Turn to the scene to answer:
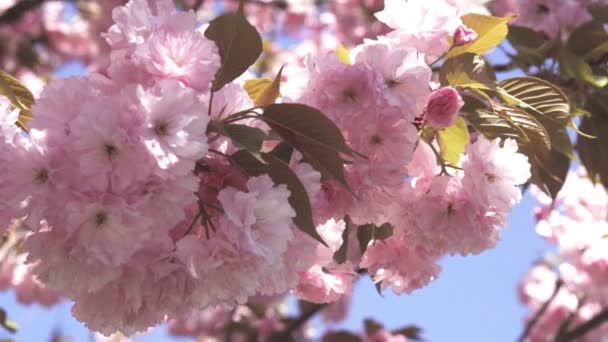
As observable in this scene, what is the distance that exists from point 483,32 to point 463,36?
0.22 ft

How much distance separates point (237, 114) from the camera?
1.11 meters

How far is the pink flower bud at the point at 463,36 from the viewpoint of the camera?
1266mm

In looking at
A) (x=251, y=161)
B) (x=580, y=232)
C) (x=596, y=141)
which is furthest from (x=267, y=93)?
(x=580, y=232)

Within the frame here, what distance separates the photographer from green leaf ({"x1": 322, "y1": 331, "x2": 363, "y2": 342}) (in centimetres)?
316

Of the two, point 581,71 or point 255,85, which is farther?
point 581,71

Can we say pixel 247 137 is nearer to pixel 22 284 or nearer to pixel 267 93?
pixel 267 93

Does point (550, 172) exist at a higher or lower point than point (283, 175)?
lower

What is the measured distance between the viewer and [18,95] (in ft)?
4.08

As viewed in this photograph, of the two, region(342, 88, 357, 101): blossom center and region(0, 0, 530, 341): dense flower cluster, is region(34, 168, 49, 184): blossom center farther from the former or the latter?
region(342, 88, 357, 101): blossom center

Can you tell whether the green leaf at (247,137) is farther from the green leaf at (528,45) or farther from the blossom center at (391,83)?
the green leaf at (528,45)

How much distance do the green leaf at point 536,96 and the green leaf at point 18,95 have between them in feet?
2.47

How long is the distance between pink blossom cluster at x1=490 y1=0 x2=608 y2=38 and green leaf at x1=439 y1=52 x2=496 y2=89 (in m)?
0.71

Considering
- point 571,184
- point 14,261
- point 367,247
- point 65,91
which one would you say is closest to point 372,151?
point 367,247

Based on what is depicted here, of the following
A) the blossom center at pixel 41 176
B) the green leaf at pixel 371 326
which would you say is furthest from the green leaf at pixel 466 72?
the green leaf at pixel 371 326
